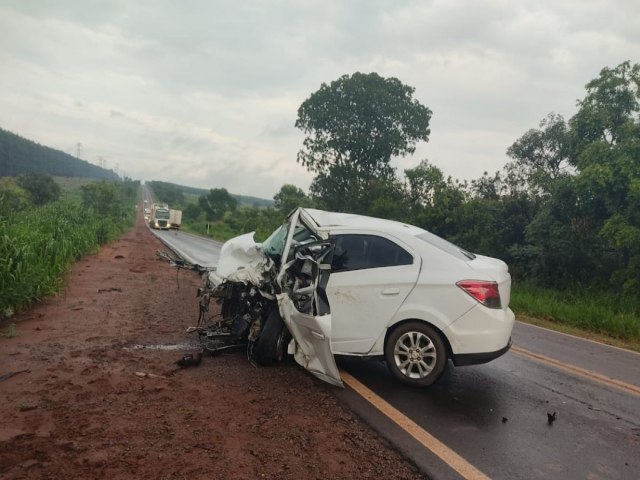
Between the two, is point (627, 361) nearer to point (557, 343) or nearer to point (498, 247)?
point (557, 343)

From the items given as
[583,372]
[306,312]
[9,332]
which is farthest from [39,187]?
[583,372]

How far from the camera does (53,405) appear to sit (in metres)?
4.07

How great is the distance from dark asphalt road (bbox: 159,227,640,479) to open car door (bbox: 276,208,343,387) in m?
0.40

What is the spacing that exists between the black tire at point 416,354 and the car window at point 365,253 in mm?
734

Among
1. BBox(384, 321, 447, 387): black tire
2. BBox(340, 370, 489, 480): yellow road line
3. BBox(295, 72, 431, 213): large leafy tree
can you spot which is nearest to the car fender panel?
BBox(340, 370, 489, 480): yellow road line

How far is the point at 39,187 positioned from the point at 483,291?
53.0m

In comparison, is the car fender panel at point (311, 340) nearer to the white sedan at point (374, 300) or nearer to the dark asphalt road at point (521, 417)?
the white sedan at point (374, 300)

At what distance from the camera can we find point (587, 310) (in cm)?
1018

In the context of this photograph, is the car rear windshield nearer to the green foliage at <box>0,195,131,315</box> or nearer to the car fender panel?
the car fender panel

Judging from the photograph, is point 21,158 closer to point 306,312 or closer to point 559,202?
point 559,202

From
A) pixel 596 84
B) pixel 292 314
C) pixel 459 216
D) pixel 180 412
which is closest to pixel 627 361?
pixel 292 314

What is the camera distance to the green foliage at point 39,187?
46.8m

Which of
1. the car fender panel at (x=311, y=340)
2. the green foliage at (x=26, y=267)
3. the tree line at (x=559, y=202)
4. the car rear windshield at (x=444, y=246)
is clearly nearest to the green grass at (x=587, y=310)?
the tree line at (x=559, y=202)

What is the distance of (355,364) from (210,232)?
4753 centimetres
